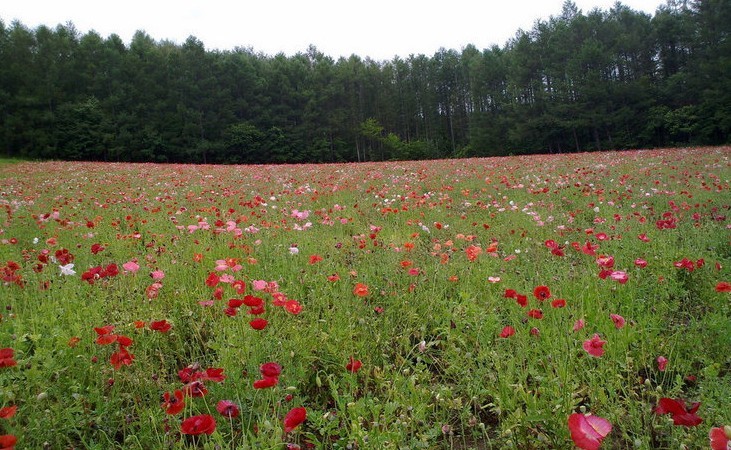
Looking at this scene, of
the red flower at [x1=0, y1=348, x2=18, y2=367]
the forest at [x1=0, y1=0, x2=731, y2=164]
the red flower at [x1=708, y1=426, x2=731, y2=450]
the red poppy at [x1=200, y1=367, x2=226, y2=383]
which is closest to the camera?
the red flower at [x1=708, y1=426, x2=731, y2=450]

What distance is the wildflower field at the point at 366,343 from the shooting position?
1.73 m

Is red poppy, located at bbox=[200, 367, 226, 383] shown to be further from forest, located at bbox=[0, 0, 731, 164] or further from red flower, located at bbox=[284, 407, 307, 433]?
forest, located at bbox=[0, 0, 731, 164]

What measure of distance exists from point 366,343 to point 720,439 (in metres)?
1.74

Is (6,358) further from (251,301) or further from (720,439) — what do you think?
(720,439)

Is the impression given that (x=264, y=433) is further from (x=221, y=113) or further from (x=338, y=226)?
A: (x=221, y=113)

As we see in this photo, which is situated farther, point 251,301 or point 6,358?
point 251,301

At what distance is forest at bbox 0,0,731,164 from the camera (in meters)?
34.1

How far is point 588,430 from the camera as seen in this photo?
3.68 ft

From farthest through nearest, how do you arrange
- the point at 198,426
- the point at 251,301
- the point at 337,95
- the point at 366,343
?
the point at 337,95, the point at 366,343, the point at 251,301, the point at 198,426

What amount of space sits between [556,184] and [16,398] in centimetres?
881

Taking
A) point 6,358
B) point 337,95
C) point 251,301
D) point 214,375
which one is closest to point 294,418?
point 214,375

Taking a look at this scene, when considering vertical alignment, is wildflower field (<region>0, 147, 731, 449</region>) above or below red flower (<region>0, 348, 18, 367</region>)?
below

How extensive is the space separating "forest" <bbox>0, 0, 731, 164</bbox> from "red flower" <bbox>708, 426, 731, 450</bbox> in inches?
1543

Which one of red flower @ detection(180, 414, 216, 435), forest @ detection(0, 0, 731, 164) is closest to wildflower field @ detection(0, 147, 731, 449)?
red flower @ detection(180, 414, 216, 435)
